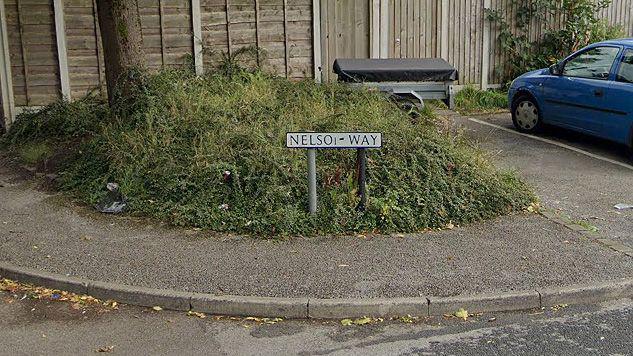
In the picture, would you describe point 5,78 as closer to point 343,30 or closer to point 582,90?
point 343,30

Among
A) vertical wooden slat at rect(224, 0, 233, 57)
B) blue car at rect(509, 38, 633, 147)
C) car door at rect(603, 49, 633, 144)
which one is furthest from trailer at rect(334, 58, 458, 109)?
vertical wooden slat at rect(224, 0, 233, 57)

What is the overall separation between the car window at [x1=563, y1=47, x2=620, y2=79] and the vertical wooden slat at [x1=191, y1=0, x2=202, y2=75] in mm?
6255

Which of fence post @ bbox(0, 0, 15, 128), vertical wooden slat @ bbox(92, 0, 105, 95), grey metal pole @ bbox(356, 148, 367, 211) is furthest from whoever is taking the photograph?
vertical wooden slat @ bbox(92, 0, 105, 95)

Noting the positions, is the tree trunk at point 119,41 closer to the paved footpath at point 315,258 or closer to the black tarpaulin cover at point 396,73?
the paved footpath at point 315,258

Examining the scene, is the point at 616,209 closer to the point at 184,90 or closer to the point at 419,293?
the point at 419,293

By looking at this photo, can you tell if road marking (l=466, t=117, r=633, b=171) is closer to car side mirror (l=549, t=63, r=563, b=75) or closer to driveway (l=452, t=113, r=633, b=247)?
driveway (l=452, t=113, r=633, b=247)

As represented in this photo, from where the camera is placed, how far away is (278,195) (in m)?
7.62

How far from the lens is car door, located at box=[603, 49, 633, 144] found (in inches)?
390

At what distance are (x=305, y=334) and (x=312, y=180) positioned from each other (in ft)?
7.30

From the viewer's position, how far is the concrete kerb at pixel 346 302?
224 inches

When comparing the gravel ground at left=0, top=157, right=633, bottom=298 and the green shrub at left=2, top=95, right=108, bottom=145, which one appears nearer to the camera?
the gravel ground at left=0, top=157, right=633, bottom=298

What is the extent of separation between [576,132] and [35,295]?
8.52 m

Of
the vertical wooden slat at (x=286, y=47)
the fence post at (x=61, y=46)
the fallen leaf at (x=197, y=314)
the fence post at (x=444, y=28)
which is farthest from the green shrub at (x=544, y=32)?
the fallen leaf at (x=197, y=314)

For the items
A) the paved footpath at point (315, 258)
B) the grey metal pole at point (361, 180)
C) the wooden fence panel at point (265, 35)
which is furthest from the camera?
the wooden fence panel at point (265, 35)
